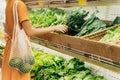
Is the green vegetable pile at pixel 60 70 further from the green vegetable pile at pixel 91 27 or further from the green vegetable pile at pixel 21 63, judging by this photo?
the green vegetable pile at pixel 91 27

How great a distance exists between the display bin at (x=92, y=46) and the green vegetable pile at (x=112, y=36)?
8 centimetres

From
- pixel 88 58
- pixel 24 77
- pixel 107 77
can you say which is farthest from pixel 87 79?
pixel 24 77

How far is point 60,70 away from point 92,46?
1195mm

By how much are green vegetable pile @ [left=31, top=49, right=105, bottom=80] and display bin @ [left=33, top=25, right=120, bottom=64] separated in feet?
1.68

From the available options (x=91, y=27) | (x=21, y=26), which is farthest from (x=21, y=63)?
(x=91, y=27)

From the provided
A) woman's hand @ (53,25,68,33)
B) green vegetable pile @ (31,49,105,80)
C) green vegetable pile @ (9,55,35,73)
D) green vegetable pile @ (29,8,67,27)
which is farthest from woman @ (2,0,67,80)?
green vegetable pile @ (29,8,67,27)

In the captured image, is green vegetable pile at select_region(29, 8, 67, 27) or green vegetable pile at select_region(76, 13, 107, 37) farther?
green vegetable pile at select_region(29, 8, 67, 27)

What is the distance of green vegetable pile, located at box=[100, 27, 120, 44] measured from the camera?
1.93m

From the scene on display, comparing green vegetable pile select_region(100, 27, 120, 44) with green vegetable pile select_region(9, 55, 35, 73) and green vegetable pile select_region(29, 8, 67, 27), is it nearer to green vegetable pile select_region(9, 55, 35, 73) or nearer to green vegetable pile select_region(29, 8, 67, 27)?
green vegetable pile select_region(9, 55, 35, 73)

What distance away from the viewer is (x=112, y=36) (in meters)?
2.04

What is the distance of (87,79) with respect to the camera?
263 cm

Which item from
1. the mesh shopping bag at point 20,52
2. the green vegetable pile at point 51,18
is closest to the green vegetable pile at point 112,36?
the mesh shopping bag at point 20,52

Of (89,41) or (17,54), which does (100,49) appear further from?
(17,54)

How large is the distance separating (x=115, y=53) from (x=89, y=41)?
29 centimetres
